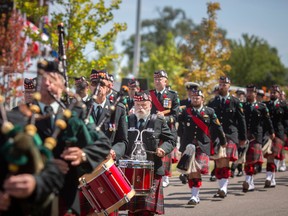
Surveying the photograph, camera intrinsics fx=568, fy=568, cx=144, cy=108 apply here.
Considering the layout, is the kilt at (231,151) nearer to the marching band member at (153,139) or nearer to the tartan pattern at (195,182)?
the tartan pattern at (195,182)

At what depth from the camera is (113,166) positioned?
21.5 feet

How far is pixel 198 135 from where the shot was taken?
1084 centimetres

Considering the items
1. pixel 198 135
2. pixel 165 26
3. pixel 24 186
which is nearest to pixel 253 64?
pixel 165 26

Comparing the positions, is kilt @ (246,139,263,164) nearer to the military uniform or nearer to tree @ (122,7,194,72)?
the military uniform

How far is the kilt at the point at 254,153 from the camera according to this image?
42.3 feet

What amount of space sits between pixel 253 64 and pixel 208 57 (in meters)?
34.5

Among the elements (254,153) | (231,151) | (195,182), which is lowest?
(195,182)

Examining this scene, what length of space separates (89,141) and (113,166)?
6.64 feet

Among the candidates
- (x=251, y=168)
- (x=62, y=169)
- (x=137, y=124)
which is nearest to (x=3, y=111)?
(x=62, y=169)

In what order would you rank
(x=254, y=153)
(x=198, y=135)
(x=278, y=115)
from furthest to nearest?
(x=278, y=115), (x=254, y=153), (x=198, y=135)

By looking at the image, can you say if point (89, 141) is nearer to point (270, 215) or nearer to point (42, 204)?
point (42, 204)

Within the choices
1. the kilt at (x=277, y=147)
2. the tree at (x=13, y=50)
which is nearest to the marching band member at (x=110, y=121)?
the kilt at (x=277, y=147)

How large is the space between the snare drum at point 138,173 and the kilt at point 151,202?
0.87ft

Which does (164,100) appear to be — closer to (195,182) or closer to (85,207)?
(195,182)
